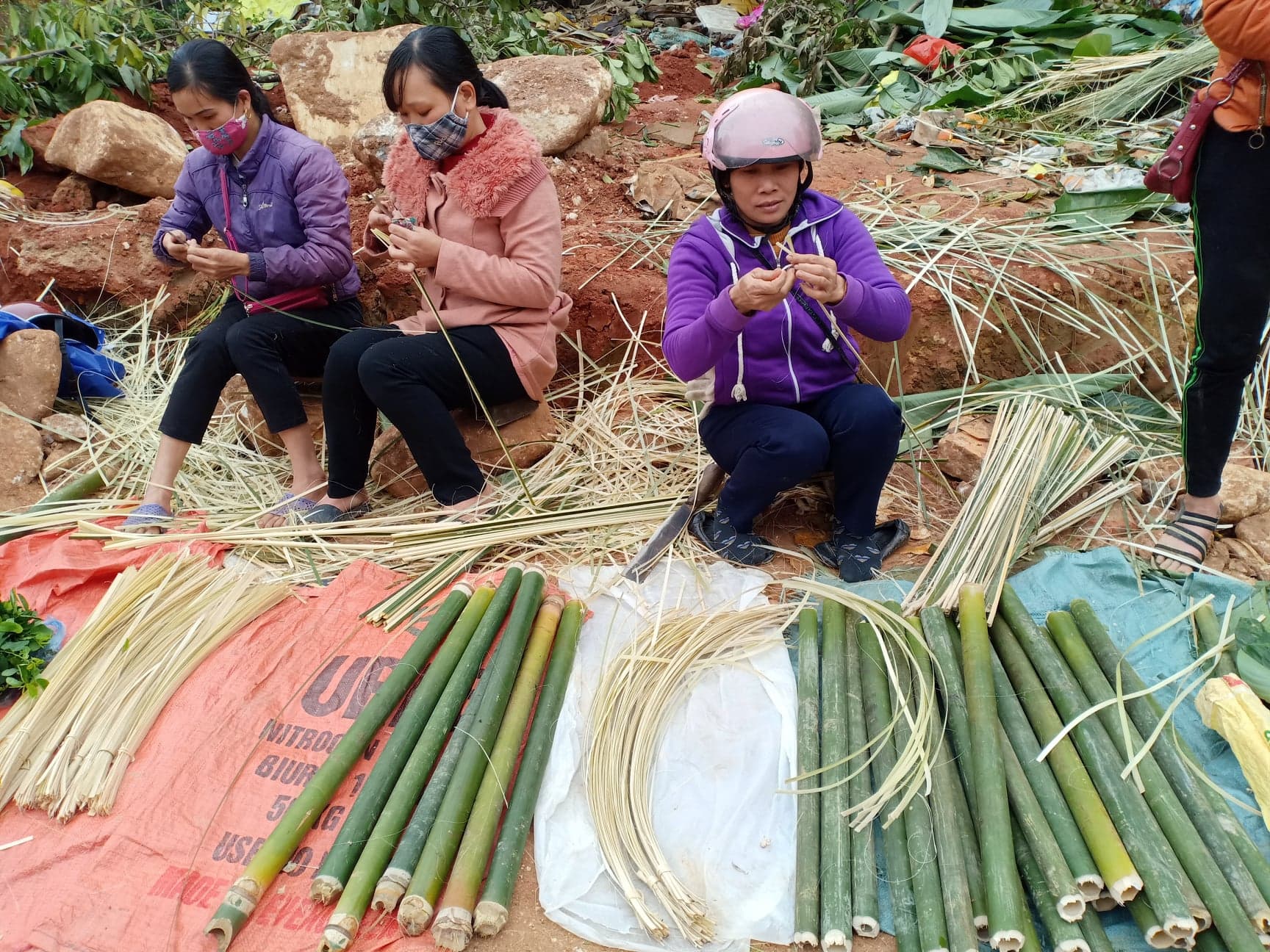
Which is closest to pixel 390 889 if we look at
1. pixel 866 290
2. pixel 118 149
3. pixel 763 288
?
pixel 763 288

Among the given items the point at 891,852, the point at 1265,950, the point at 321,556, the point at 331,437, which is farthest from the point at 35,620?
the point at 1265,950

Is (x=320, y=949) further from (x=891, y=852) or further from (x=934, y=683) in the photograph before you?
(x=934, y=683)

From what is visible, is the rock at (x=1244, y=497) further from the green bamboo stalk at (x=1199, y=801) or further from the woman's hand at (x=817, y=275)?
the woman's hand at (x=817, y=275)

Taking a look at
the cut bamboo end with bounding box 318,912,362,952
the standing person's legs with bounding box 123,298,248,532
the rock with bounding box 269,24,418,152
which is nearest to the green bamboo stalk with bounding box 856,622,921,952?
the cut bamboo end with bounding box 318,912,362,952

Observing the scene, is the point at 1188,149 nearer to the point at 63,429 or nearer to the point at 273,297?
the point at 273,297

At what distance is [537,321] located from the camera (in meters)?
3.13

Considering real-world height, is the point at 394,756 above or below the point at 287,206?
below

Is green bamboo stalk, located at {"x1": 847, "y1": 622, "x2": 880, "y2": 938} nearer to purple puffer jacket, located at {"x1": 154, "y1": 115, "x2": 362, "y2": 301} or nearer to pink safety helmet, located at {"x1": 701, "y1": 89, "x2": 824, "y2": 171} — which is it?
pink safety helmet, located at {"x1": 701, "y1": 89, "x2": 824, "y2": 171}

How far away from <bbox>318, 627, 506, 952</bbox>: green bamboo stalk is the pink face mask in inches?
79.2

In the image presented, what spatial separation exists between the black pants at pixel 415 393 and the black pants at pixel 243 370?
0.73 feet

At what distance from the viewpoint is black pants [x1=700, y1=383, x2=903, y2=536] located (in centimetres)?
257

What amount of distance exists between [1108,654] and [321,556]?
229 centimetres

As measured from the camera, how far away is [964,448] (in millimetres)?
3070

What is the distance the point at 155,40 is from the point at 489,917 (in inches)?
265
